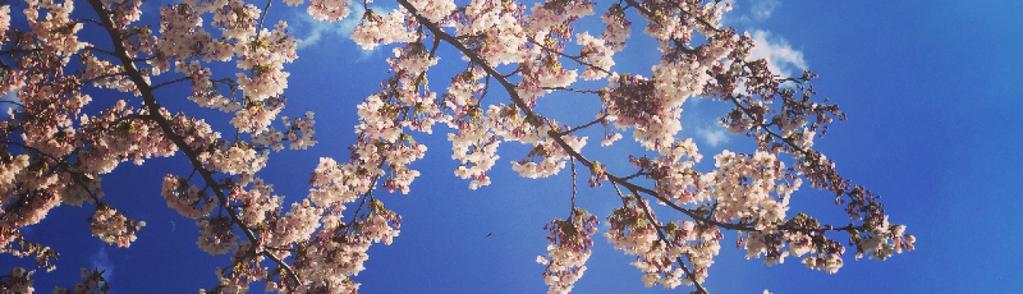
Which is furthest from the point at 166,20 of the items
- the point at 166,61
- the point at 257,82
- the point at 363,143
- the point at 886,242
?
the point at 886,242

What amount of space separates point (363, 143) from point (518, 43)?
3.85 m

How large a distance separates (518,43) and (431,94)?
2.43 meters

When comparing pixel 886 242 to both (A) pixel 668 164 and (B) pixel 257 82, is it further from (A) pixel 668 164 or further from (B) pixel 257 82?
(B) pixel 257 82

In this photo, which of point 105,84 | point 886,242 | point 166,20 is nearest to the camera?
point 886,242

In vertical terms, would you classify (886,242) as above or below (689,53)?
below

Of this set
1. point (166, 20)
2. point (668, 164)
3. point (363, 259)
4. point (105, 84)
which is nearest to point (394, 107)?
point (363, 259)

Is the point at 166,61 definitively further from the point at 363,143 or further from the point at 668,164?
the point at 668,164

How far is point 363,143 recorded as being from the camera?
11133 millimetres

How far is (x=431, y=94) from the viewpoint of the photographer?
11.3 metres

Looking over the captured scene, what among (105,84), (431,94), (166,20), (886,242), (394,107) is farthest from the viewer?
(105,84)

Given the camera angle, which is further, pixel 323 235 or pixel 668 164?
pixel 323 235

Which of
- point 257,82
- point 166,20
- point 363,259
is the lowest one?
point 363,259

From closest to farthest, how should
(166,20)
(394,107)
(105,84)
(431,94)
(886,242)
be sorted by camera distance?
(886,242)
(166,20)
(394,107)
(431,94)
(105,84)

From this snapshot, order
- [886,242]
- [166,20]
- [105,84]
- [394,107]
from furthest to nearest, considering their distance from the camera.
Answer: [105,84], [394,107], [166,20], [886,242]
